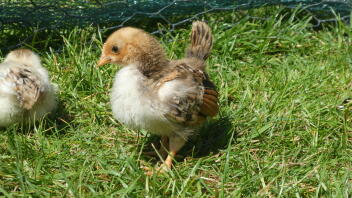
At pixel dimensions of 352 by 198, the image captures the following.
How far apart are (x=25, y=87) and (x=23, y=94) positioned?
0.05 meters

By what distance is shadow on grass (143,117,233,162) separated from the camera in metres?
3.58

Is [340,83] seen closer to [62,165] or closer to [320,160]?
[320,160]

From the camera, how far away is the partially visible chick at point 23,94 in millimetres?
3431

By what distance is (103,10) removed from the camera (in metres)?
4.83

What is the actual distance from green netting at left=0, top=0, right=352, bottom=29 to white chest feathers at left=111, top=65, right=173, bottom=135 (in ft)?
5.71

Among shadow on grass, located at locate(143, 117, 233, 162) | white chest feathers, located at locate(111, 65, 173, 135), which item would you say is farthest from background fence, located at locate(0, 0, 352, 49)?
white chest feathers, located at locate(111, 65, 173, 135)

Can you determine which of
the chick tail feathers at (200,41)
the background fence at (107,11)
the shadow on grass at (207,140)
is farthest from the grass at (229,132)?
the chick tail feathers at (200,41)

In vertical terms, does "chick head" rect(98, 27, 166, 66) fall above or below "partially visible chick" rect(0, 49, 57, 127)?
above

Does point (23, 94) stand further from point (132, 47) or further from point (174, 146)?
point (174, 146)

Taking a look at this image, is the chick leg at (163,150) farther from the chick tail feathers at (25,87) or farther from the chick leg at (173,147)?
the chick tail feathers at (25,87)

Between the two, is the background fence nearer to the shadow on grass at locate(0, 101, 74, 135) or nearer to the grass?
the grass

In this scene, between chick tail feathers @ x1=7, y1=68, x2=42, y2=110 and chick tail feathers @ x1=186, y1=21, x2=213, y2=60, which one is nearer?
chick tail feathers @ x1=7, y1=68, x2=42, y2=110

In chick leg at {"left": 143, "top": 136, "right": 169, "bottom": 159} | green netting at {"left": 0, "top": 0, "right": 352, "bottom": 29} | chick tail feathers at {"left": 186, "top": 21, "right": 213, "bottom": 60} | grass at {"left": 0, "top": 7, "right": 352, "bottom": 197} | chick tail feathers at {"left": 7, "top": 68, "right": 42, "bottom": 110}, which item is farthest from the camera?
green netting at {"left": 0, "top": 0, "right": 352, "bottom": 29}

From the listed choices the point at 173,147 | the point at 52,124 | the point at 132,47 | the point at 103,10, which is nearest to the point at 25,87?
the point at 52,124
